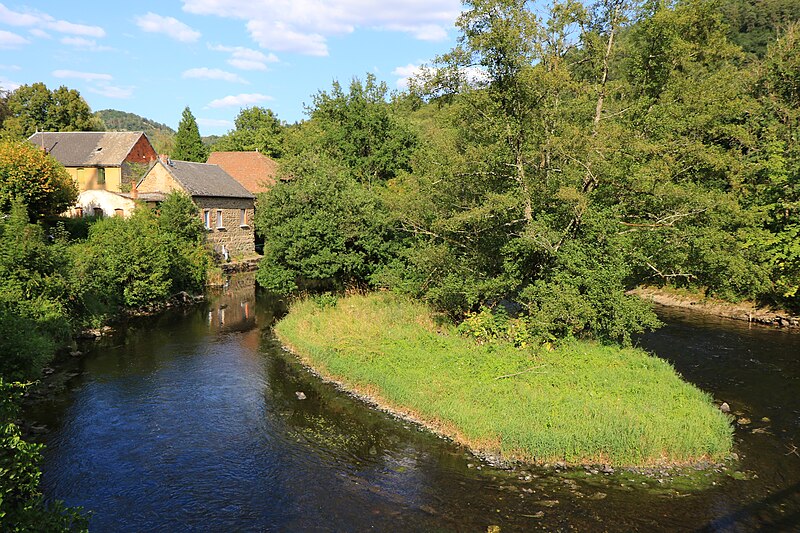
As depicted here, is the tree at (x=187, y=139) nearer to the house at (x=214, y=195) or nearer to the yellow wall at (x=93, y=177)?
the yellow wall at (x=93, y=177)

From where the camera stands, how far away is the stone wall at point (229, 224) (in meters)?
40.7

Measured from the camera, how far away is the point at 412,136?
37.5m

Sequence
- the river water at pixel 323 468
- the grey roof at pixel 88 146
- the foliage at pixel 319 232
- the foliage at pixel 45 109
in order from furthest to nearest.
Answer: the foliage at pixel 45 109
the grey roof at pixel 88 146
the foliage at pixel 319 232
the river water at pixel 323 468

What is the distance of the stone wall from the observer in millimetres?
40656

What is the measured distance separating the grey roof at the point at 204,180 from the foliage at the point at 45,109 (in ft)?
101

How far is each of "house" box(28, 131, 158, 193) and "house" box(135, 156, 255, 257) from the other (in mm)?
9293

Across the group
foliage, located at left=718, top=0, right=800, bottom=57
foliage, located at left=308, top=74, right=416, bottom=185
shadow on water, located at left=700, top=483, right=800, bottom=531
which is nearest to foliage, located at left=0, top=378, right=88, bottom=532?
shadow on water, located at left=700, top=483, right=800, bottom=531

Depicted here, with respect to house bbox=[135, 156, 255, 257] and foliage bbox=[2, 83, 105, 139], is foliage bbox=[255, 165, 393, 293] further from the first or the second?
foliage bbox=[2, 83, 105, 139]

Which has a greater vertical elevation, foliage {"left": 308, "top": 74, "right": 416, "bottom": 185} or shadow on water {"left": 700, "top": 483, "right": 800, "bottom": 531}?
foliage {"left": 308, "top": 74, "right": 416, "bottom": 185}

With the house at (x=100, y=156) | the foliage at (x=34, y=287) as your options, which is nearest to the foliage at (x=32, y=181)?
the foliage at (x=34, y=287)

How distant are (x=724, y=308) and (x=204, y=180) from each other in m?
37.1

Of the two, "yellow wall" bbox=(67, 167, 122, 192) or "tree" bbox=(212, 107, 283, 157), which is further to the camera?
"tree" bbox=(212, 107, 283, 157)

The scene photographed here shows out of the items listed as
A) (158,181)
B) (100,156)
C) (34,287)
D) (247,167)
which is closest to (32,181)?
(34,287)

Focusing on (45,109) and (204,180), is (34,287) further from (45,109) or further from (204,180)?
(45,109)
